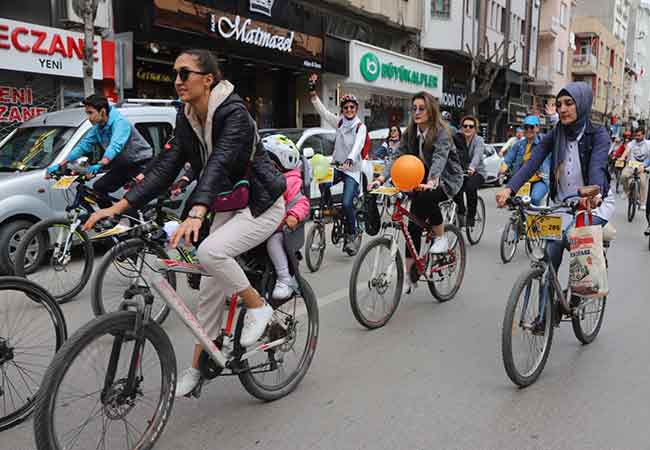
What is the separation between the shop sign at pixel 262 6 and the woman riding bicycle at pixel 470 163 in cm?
985

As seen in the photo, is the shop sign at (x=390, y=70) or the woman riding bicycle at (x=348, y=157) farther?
the shop sign at (x=390, y=70)

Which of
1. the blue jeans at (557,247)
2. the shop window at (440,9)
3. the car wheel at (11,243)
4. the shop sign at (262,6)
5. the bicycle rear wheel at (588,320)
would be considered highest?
the shop window at (440,9)

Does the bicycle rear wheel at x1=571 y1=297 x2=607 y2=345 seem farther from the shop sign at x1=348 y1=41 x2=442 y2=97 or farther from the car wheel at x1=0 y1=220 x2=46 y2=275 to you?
the shop sign at x1=348 y1=41 x2=442 y2=97

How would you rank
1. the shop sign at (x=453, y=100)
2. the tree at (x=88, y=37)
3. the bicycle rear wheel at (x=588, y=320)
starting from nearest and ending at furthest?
the bicycle rear wheel at (x=588, y=320) < the tree at (x=88, y=37) < the shop sign at (x=453, y=100)

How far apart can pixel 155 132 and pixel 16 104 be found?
5.82 metres

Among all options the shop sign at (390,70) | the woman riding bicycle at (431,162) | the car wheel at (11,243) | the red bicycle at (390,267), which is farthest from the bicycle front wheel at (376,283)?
the shop sign at (390,70)

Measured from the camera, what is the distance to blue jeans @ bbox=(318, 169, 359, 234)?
25.0ft

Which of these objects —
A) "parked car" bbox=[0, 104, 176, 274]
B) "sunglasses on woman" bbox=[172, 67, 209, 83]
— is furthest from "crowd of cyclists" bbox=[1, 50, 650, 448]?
"parked car" bbox=[0, 104, 176, 274]

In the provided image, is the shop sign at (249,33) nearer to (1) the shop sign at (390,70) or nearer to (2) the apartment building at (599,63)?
(1) the shop sign at (390,70)

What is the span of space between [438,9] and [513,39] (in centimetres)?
1058

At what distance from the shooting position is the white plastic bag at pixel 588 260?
4.05m

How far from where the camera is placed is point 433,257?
221 inches

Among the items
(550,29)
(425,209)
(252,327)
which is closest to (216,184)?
(252,327)

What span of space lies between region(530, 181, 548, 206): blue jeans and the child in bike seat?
163 inches
